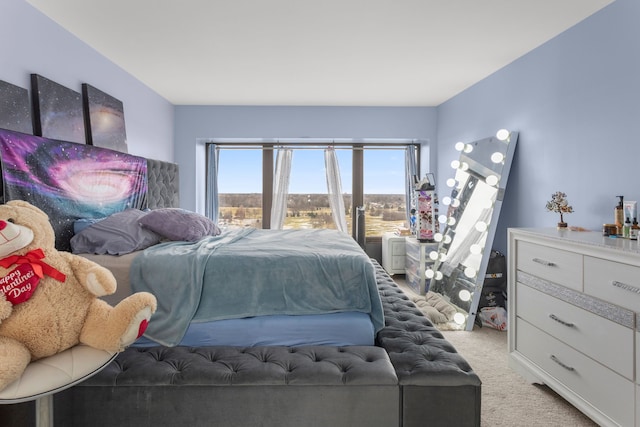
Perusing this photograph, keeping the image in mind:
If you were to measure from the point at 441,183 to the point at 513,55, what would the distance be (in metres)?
2.07

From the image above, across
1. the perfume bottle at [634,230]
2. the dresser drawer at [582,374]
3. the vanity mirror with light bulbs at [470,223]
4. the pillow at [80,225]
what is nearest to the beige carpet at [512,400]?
the dresser drawer at [582,374]

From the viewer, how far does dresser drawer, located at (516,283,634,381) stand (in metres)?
1.69

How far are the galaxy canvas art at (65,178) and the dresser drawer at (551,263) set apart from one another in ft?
10.1

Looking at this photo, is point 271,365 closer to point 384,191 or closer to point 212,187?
point 212,187

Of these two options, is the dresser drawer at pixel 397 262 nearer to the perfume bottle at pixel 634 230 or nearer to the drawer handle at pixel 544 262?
the drawer handle at pixel 544 262

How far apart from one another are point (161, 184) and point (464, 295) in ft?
11.2

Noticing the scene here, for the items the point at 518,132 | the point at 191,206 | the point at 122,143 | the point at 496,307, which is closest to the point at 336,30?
the point at 518,132

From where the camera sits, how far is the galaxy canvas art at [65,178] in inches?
83.3

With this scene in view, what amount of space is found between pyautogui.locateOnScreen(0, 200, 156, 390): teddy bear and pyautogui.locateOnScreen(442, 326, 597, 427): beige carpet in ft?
6.04

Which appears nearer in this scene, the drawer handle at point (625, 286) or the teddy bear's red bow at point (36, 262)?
the teddy bear's red bow at point (36, 262)

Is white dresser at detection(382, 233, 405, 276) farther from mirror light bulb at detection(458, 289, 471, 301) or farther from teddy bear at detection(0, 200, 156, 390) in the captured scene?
teddy bear at detection(0, 200, 156, 390)

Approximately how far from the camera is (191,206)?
5129mm

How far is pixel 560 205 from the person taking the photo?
2660 millimetres

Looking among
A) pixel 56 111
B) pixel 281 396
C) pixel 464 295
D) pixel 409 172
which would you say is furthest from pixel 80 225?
pixel 409 172
